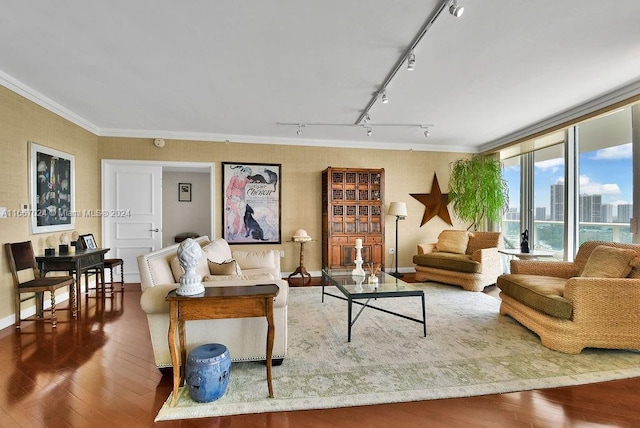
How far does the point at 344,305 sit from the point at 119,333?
2528 millimetres

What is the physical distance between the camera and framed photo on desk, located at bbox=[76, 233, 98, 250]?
14.1ft

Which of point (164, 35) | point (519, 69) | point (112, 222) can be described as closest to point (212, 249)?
point (164, 35)

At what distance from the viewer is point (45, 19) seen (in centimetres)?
222

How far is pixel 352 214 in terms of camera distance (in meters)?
5.46

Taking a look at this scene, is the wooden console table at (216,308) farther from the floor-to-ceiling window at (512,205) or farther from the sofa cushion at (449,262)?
the floor-to-ceiling window at (512,205)

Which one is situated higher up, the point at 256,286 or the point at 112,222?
the point at 112,222

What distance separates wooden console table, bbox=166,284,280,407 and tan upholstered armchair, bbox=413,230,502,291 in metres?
3.72

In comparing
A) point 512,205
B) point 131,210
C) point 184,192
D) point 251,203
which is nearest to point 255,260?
point 251,203

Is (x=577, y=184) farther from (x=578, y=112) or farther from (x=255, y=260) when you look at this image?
(x=255, y=260)

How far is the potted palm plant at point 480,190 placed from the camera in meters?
5.61

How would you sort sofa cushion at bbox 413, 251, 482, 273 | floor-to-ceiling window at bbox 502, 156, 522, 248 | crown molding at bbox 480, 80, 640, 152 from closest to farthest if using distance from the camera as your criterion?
crown molding at bbox 480, 80, 640, 152 < sofa cushion at bbox 413, 251, 482, 273 < floor-to-ceiling window at bbox 502, 156, 522, 248

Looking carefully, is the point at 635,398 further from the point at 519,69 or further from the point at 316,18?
the point at 316,18

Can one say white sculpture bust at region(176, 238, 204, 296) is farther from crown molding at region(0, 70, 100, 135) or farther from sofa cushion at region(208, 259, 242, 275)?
crown molding at region(0, 70, 100, 135)

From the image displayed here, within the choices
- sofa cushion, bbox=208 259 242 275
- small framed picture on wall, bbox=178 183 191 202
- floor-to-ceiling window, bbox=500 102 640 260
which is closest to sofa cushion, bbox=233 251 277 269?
sofa cushion, bbox=208 259 242 275
